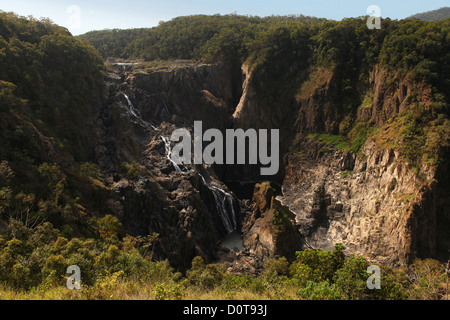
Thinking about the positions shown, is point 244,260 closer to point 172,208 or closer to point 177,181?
point 172,208

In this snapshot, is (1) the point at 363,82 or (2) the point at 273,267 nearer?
(2) the point at 273,267

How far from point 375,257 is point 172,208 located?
22.8 meters

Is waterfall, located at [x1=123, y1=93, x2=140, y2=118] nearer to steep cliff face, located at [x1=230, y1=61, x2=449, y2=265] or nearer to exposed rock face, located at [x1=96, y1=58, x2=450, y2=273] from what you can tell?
exposed rock face, located at [x1=96, y1=58, x2=450, y2=273]

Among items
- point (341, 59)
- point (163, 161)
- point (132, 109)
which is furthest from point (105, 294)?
point (341, 59)

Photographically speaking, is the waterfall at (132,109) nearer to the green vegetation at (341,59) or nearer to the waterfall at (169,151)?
the waterfall at (169,151)

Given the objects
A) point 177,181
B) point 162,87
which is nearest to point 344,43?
point 162,87

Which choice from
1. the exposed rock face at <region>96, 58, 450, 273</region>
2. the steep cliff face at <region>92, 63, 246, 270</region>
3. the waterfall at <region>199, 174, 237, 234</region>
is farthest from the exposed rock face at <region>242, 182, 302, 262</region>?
the steep cliff face at <region>92, 63, 246, 270</region>

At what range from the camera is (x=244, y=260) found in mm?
33188

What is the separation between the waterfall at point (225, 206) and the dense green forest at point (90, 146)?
12.9 metres

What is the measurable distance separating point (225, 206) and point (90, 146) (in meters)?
19.3

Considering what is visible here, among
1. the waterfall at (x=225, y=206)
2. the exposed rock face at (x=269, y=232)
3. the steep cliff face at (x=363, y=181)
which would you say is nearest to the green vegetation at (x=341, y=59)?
the steep cliff face at (x=363, y=181)

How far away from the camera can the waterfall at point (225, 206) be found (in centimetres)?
4075

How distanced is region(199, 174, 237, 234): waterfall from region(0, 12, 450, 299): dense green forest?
12948 mm

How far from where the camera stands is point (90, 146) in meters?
38.1
